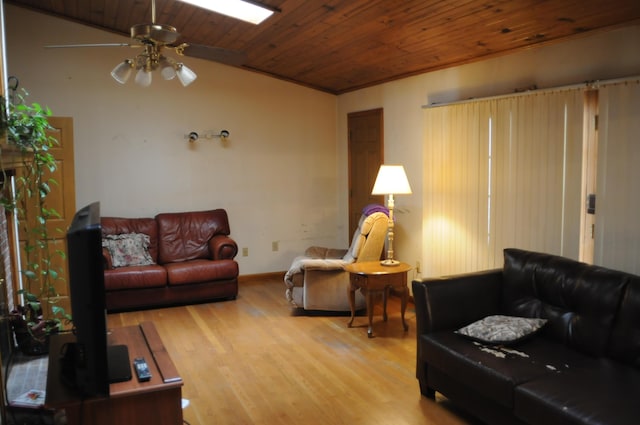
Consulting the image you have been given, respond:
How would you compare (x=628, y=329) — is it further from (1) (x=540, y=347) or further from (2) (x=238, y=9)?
(2) (x=238, y=9)

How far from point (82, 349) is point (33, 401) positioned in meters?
0.63

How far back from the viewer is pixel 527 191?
3.88 meters

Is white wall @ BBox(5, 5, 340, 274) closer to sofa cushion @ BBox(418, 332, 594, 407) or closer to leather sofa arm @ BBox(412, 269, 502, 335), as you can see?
leather sofa arm @ BBox(412, 269, 502, 335)

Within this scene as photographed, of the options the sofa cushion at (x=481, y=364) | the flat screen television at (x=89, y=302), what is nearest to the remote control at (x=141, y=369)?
the flat screen television at (x=89, y=302)

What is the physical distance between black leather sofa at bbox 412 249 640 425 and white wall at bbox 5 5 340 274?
3588 mm

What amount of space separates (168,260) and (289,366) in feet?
8.22

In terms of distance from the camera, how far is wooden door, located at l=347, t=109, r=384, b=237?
5852mm

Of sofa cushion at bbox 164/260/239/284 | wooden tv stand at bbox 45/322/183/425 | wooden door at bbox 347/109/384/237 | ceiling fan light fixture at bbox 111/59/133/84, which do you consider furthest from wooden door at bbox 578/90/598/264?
sofa cushion at bbox 164/260/239/284

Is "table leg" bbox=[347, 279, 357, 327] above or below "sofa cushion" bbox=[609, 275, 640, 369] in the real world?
below

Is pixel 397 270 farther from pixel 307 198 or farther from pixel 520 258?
pixel 307 198

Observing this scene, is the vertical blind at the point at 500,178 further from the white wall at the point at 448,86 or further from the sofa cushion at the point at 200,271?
the sofa cushion at the point at 200,271

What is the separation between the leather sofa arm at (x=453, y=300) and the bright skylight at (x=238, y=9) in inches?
96.9

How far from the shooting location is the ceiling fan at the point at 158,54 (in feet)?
8.82

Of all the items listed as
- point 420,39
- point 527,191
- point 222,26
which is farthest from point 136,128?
point 527,191
